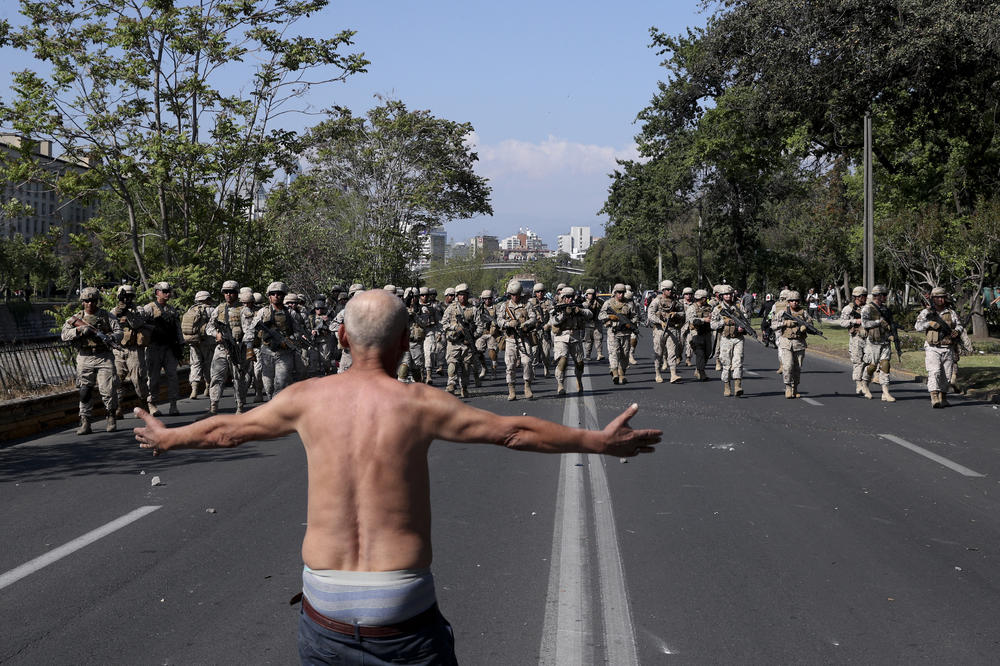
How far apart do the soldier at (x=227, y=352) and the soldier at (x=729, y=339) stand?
24.9 ft

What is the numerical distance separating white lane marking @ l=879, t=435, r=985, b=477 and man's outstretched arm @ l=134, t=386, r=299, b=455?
794 centimetres

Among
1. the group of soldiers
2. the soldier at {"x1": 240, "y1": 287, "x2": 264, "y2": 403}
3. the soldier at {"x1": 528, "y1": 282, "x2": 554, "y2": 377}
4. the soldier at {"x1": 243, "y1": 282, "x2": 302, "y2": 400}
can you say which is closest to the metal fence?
the group of soldiers

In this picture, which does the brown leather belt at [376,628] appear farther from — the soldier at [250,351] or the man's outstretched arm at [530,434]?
the soldier at [250,351]

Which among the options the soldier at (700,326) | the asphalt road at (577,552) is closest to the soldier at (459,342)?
the soldier at (700,326)

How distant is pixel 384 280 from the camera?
3506 cm

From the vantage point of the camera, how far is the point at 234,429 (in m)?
3.19

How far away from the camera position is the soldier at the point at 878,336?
626 inches

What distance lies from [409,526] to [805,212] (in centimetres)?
5223

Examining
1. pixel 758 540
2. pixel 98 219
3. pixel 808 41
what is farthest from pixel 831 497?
pixel 808 41

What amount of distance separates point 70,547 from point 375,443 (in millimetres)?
4638

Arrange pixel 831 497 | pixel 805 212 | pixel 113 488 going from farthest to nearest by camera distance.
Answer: pixel 805 212 → pixel 113 488 → pixel 831 497

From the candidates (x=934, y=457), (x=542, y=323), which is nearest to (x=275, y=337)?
(x=542, y=323)

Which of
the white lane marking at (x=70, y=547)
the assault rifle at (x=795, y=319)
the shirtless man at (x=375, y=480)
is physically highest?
the assault rifle at (x=795, y=319)

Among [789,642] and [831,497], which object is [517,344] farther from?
[789,642]
